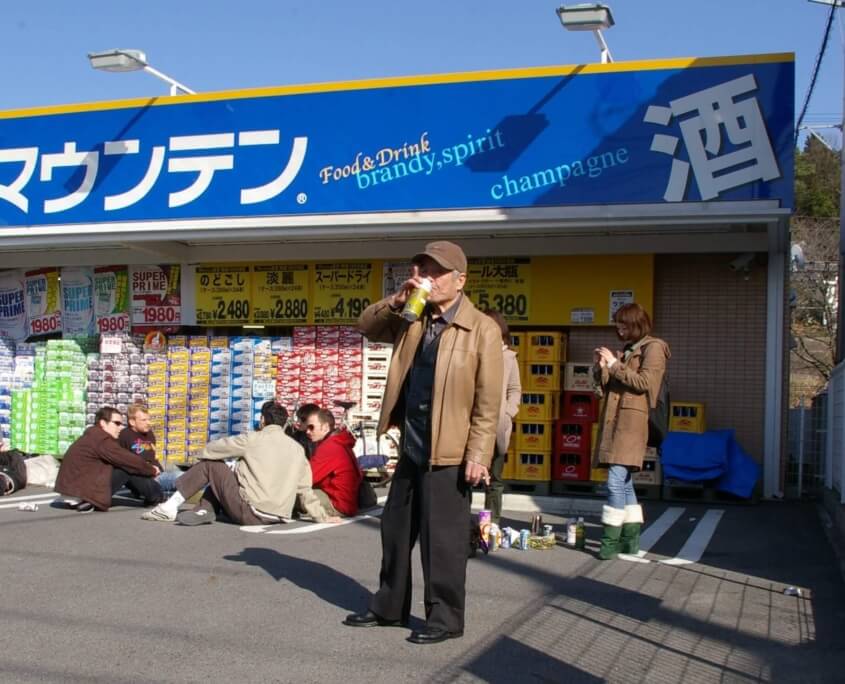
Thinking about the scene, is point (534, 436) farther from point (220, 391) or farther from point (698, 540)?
point (220, 391)

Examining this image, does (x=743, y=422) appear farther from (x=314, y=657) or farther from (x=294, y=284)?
(x=314, y=657)

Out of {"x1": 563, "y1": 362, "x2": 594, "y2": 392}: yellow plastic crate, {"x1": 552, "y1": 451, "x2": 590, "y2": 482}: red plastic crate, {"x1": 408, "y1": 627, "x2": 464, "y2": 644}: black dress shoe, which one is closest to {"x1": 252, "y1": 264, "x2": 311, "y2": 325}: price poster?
{"x1": 563, "y1": 362, "x2": 594, "y2": 392}: yellow plastic crate

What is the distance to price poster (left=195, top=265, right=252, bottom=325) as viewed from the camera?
13.8 m

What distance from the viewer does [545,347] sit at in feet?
40.2

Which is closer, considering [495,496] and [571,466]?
[495,496]

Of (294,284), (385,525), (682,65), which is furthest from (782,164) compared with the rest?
(385,525)

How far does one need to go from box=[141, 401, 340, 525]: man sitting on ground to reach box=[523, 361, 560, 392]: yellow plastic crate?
3940mm

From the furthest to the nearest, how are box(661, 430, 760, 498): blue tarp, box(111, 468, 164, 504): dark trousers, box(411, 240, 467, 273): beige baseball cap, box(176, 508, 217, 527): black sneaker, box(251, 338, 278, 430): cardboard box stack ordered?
box(251, 338, 278, 430): cardboard box stack
box(661, 430, 760, 498): blue tarp
box(111, 468, 164, 504): dark trousers
box(176, 508, 217, 527): black sneaker
box(411, 240, 467, 273): beige baseball cap

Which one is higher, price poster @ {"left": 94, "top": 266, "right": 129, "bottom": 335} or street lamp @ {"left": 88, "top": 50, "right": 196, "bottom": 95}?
street lamp @ {"left": 88, "top": 50, "right": 196, "bottom": 95}

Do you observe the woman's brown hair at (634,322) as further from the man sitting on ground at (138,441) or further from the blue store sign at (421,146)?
the man sitting on ground at (138,441)

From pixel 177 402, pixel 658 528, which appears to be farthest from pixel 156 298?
pixel 658 528

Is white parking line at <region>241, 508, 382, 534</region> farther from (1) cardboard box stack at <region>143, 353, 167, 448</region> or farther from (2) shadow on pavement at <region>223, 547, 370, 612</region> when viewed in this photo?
(1) cardboard box stack at <region>143, 353, 167, 448</region>

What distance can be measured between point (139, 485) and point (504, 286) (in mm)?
5029

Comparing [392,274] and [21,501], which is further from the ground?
[392,274]
